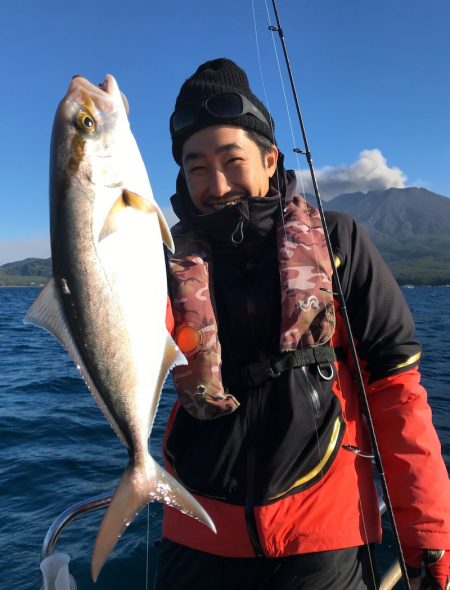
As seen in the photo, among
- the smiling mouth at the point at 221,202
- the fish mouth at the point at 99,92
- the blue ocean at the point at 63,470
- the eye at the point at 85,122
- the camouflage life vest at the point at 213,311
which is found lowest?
the blue ocean at the point at 63,470

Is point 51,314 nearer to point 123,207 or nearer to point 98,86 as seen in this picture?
point 123,207

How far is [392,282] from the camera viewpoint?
2756mm

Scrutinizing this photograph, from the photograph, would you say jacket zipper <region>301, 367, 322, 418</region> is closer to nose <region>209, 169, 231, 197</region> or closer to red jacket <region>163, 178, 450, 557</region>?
red jacket <region>163, 178, 450, 557</region>

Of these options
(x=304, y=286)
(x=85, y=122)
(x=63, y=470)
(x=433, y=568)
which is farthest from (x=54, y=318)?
(x=63, y=470)

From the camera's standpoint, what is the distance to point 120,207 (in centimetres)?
215

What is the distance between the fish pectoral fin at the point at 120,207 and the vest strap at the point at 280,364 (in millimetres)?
1051

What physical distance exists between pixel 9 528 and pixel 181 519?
4.61 metres

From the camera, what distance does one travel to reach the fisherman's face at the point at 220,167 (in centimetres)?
281

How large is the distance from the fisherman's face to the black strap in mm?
966

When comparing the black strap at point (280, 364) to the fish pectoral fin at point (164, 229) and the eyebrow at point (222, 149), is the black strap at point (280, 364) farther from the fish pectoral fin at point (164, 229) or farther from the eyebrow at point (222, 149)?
the eyebrow at point (222, 149)

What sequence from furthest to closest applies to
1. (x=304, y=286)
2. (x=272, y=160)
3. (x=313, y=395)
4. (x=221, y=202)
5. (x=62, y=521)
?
1. (x=272, y=160)
2. (x=62, y=521)
3. (x=221, y=202)
4. (x=304, y=286)
5. (x=313, y=395)

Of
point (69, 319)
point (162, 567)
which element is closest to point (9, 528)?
point (162, 567)

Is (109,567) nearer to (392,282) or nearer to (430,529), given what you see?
(430,529)

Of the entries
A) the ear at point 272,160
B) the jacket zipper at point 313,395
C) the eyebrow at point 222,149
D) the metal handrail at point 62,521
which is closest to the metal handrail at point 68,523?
the metal handrail at point 62,521
